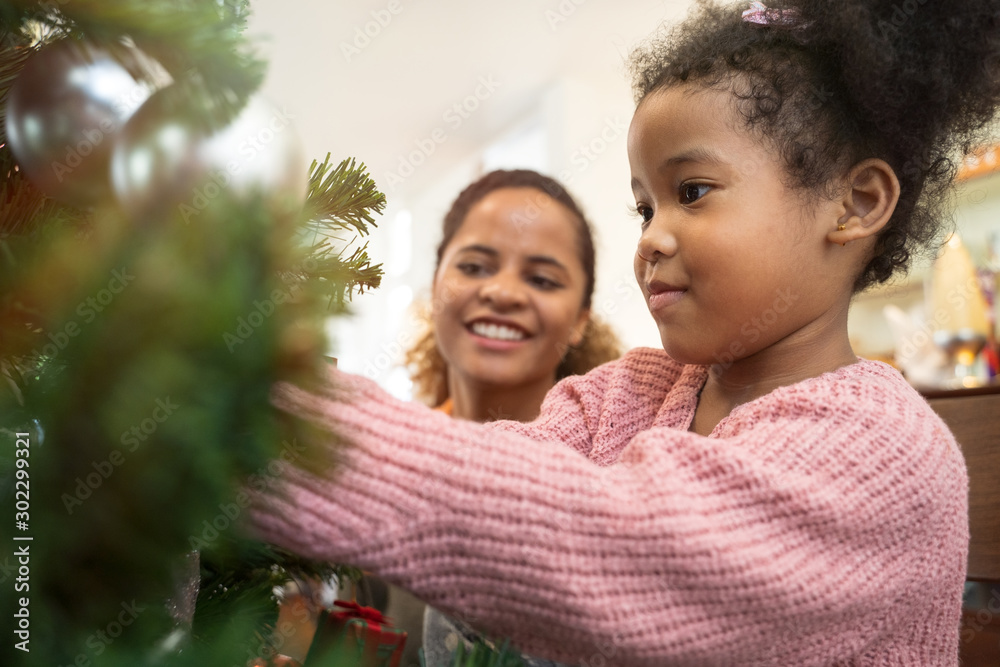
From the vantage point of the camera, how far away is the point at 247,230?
264 millimetres

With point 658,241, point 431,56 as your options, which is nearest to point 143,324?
point 658,241

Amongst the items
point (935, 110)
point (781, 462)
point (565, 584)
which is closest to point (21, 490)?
point (565, 584)

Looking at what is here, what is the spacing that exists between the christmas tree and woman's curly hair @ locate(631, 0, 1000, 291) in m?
0.54

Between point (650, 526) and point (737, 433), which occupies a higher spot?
point (737, 433)

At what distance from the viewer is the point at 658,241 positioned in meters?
0.71

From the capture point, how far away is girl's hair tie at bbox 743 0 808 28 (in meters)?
0.76

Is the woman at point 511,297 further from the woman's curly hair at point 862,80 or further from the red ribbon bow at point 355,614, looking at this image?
the red ribbon bow at point 355,614

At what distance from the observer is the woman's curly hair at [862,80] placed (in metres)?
0.72

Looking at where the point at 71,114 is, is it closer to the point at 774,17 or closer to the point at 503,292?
the point at 774,17

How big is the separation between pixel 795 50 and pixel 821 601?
0.54 meters

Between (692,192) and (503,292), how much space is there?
2.42ft

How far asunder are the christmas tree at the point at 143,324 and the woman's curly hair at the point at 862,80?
21.4 inches

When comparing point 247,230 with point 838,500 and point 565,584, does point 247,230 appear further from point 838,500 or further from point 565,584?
point 838,500

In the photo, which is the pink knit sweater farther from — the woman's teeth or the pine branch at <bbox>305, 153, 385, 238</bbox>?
the woman's teeth
